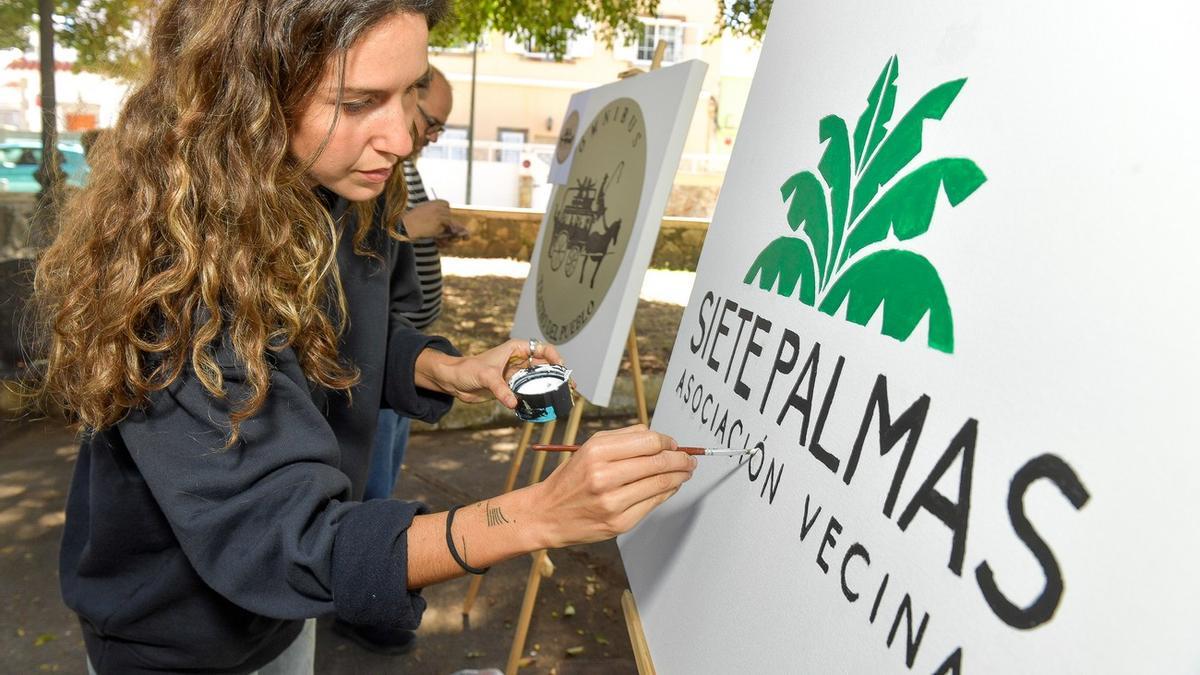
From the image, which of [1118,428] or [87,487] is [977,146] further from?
[87,487]

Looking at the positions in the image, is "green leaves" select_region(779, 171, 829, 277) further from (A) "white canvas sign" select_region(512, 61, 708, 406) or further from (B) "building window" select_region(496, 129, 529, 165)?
(B) "building window" select_region(496, 129, 529, 165)

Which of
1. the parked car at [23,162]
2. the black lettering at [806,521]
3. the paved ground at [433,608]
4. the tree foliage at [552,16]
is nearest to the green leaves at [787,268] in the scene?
the black lettering at [806,521]

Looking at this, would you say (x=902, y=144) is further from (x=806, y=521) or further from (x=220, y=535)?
(x=220, y=535)

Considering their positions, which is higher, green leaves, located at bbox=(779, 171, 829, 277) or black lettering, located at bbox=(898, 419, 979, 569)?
green leaves, located at bbox=(779, 171, 829, 277)

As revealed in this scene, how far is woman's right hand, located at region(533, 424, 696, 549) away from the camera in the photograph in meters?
0.92

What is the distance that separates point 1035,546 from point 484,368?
1.04 meters

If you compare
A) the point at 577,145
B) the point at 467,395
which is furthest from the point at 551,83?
the point at 467,395

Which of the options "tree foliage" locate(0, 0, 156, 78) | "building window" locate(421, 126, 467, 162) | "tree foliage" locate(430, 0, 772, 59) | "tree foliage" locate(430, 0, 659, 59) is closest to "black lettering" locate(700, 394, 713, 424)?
"tree foliage" locate(0, 0, 156, 78)

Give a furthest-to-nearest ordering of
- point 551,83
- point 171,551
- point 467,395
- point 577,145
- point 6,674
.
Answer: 1. point 551,83
2. point 577,145
3. point 6,674
4. point 467,395
5. point 171,551

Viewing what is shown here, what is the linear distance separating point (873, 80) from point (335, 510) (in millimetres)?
776

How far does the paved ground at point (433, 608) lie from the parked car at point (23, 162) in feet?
4.54

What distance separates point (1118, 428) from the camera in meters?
0.55

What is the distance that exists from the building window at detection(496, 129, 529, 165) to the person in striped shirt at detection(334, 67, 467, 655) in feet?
47.9

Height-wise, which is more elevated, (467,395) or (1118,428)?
(1118,428)
